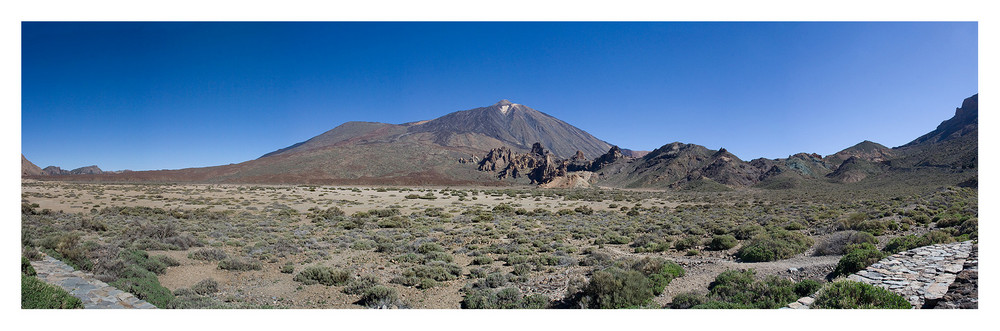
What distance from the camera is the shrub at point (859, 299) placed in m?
5.07

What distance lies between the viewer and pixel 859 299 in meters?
5.16

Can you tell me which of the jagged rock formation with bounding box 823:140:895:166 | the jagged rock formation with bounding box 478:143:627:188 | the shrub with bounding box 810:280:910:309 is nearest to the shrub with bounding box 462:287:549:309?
the shrub with bounding box 810:280:910:309

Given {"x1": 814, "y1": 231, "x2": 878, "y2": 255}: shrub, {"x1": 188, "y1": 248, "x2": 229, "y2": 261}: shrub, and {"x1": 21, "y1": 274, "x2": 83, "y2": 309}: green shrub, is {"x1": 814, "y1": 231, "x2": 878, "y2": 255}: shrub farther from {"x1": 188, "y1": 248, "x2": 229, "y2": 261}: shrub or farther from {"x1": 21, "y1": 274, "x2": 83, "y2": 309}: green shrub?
{"x1": 188, "y1": 248, "x2": 229, "y2": 261}: shrub

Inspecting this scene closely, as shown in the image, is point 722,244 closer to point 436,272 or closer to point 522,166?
point 436,272

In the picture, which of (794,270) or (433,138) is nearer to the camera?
(794,270)

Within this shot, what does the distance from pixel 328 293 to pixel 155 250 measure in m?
7.55

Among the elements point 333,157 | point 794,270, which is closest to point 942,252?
point 794,270

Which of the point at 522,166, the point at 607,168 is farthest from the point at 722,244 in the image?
the point at 607,168

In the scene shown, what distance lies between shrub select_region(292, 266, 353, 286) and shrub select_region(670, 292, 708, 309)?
747 centimetres

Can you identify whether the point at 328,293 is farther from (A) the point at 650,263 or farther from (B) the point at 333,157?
(B) the point at 333,157

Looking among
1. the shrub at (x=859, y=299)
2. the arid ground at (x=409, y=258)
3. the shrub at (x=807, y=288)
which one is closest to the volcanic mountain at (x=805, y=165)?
the arid ground at (x=409, y=258)

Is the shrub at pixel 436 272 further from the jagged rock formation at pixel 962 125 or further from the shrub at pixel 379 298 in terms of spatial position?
the jagged rock formation at pixel 962 125

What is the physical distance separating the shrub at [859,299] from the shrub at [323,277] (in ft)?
30.4

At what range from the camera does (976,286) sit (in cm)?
511
